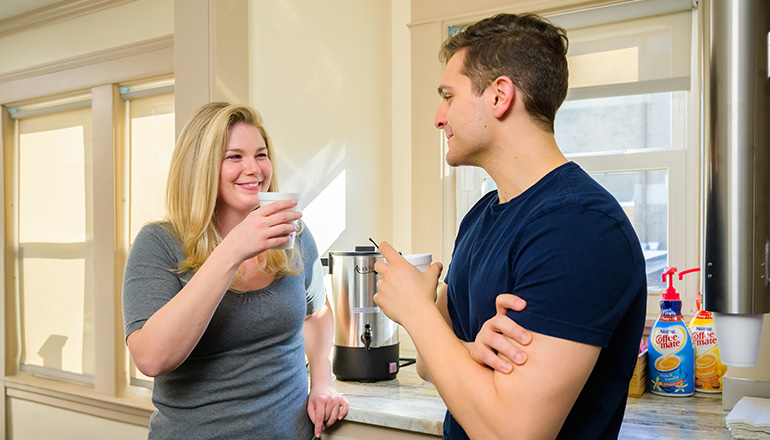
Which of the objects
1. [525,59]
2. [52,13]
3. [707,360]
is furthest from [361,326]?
[52,13]

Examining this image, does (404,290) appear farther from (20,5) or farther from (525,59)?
(20,5)

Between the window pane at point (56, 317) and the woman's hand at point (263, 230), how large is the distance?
2.58 metres

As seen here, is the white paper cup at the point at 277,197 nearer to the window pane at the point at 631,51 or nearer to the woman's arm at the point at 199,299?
the woman's arm at the point at 199,299

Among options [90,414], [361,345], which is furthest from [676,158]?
[90,414]

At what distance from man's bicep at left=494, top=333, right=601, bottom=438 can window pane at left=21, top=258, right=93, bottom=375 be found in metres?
3.15

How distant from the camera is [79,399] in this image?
10.6 feet

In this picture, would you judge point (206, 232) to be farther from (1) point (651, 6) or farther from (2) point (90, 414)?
(2) point (90, 414)

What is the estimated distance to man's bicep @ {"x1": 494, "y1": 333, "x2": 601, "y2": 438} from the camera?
0.80 metres

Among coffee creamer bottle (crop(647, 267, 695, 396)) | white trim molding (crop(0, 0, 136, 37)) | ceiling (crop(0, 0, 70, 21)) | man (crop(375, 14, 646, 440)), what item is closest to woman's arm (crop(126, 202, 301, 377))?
man (crop(375, 14, 646, 440))

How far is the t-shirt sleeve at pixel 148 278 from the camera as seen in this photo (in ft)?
4.17

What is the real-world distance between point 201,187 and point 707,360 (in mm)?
1500

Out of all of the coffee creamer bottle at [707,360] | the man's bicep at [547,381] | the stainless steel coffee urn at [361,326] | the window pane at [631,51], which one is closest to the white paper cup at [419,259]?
the stainless steel coffee urn at [361,326]

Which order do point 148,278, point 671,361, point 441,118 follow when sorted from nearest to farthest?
point 441,118 < point 148,278 < point 671,361

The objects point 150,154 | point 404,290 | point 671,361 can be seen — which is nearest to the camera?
point 404,290
